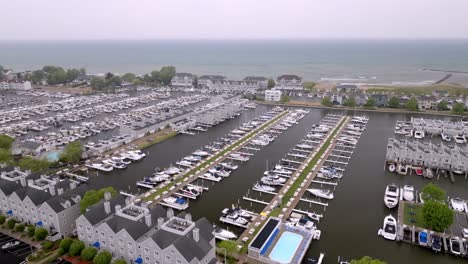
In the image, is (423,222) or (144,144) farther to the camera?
(144,144)

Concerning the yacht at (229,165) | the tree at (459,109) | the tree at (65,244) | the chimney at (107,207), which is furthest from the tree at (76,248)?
the tree at (459,109)

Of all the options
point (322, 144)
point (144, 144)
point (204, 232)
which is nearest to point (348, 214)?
point (204, 232)

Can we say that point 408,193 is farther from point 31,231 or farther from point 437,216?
point 31,231

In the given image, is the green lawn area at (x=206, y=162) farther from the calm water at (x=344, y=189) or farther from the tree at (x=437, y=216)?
the tree at (x=437, y=216)

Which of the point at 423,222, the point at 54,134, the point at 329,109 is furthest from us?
the point at 329,109

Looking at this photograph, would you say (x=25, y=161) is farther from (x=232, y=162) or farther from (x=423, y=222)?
(x=423, y=222)

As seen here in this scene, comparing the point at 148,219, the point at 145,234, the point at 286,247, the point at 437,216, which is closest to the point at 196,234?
the point at 145,234
